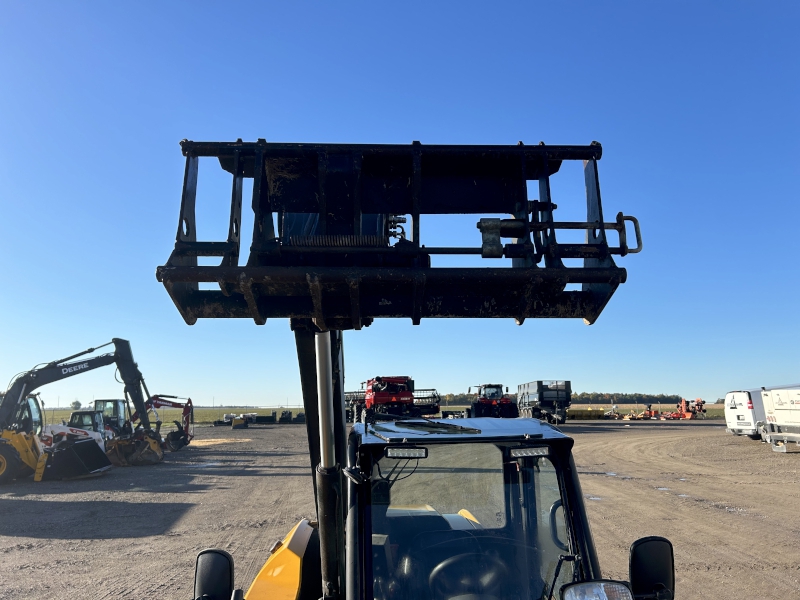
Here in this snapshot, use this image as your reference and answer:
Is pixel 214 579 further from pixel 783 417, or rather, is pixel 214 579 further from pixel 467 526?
pixel 783 417

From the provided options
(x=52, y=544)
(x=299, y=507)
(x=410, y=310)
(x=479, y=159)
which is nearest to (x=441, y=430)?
(x=410, y=310)

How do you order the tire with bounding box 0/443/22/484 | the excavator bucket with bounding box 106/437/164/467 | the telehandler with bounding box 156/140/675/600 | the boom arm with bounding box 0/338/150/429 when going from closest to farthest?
the telehandler with bounding box 156/140/675/600 → the tire with bounding box 0/443/22/484 → the boom arm with bounding box 0/338/150/429 → the excavator bucket with bounding box 106/437/164/467

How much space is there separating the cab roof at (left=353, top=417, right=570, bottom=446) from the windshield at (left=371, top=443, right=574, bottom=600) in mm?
52

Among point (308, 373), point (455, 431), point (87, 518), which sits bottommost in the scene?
point (87, 518)

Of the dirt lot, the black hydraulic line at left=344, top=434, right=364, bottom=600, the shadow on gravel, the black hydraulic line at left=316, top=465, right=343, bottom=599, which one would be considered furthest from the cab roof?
the shadow on gravel

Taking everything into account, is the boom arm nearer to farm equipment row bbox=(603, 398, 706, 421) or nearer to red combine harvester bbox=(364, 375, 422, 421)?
red combine harvester bbox=(364, 375, 422, 421)

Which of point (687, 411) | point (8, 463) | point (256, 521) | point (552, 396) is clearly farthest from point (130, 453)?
point (687, 411)

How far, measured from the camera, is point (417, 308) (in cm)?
298

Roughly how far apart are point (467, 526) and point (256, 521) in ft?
30.0

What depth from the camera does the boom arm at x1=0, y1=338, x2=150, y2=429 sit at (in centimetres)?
1953

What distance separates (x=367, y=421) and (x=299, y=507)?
391 inches

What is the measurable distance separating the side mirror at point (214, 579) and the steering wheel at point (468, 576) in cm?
89

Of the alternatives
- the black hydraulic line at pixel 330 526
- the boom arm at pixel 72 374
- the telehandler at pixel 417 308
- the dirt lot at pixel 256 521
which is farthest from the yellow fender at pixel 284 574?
the boom arm at pixel 72 374

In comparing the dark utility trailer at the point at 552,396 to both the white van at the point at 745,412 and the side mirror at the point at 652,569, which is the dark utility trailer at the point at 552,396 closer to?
the white van at the point at 745,412
